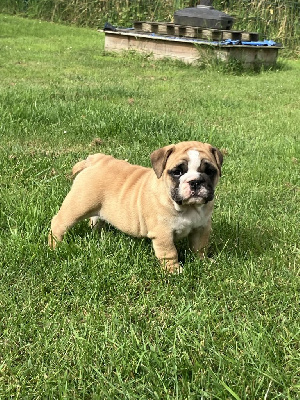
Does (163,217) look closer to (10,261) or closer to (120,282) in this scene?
(120,282)

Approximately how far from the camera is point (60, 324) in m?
2.31

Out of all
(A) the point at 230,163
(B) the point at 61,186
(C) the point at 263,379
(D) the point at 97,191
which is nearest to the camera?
(C) the point at 263,379

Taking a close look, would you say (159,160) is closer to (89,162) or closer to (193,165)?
(193,165)

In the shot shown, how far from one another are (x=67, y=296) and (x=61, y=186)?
57.4 inches

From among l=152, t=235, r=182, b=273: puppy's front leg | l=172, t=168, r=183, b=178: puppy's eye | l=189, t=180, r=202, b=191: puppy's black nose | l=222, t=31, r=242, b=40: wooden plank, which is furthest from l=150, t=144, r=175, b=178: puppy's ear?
l=222, t=31, r=242, b=40: wooden plank

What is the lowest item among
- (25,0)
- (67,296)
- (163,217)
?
(67,296)

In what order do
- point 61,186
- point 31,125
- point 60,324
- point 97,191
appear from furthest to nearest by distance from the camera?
point 31,125
point 61,186
point 97,191
point 60,324

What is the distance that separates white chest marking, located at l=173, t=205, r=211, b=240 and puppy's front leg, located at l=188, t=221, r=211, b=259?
0.11 metres

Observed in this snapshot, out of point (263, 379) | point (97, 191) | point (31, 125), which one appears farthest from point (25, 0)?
point (263, 379)

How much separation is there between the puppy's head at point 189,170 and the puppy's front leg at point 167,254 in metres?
0.30

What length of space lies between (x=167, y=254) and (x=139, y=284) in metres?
0.26

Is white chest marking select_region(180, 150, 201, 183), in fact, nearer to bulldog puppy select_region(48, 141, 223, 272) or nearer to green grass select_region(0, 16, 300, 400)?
bulldog puppy select_region(48, 141, 223, 272)

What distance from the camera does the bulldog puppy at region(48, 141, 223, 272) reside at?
8.52ft

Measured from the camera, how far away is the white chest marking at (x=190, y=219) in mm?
2717
